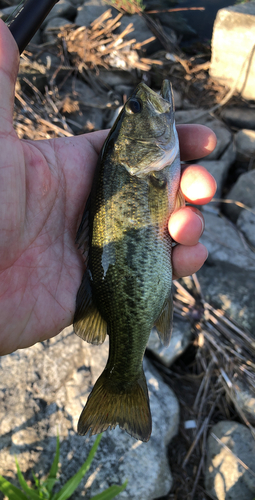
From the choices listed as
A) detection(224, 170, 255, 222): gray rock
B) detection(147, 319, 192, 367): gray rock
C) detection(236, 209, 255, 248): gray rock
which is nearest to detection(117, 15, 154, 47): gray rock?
detection(224, 170, 255, 222): gray rock

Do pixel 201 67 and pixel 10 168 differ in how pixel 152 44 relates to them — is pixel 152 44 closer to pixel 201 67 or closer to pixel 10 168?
pixel 201 67

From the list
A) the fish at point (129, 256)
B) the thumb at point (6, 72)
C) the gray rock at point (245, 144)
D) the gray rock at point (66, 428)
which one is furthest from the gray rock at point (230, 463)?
the gray rock at point (245, 144)

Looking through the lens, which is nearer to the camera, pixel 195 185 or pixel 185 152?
pixel 195 185

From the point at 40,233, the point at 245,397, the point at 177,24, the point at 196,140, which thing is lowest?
the point at 245,397

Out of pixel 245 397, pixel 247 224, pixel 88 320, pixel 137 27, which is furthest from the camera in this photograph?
pixel 137 27

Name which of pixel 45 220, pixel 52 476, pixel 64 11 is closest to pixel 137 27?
pixel 64 11

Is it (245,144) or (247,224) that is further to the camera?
(245,144)

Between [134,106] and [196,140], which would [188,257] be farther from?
[134,106]

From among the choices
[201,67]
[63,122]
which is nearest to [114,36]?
[201,67]
